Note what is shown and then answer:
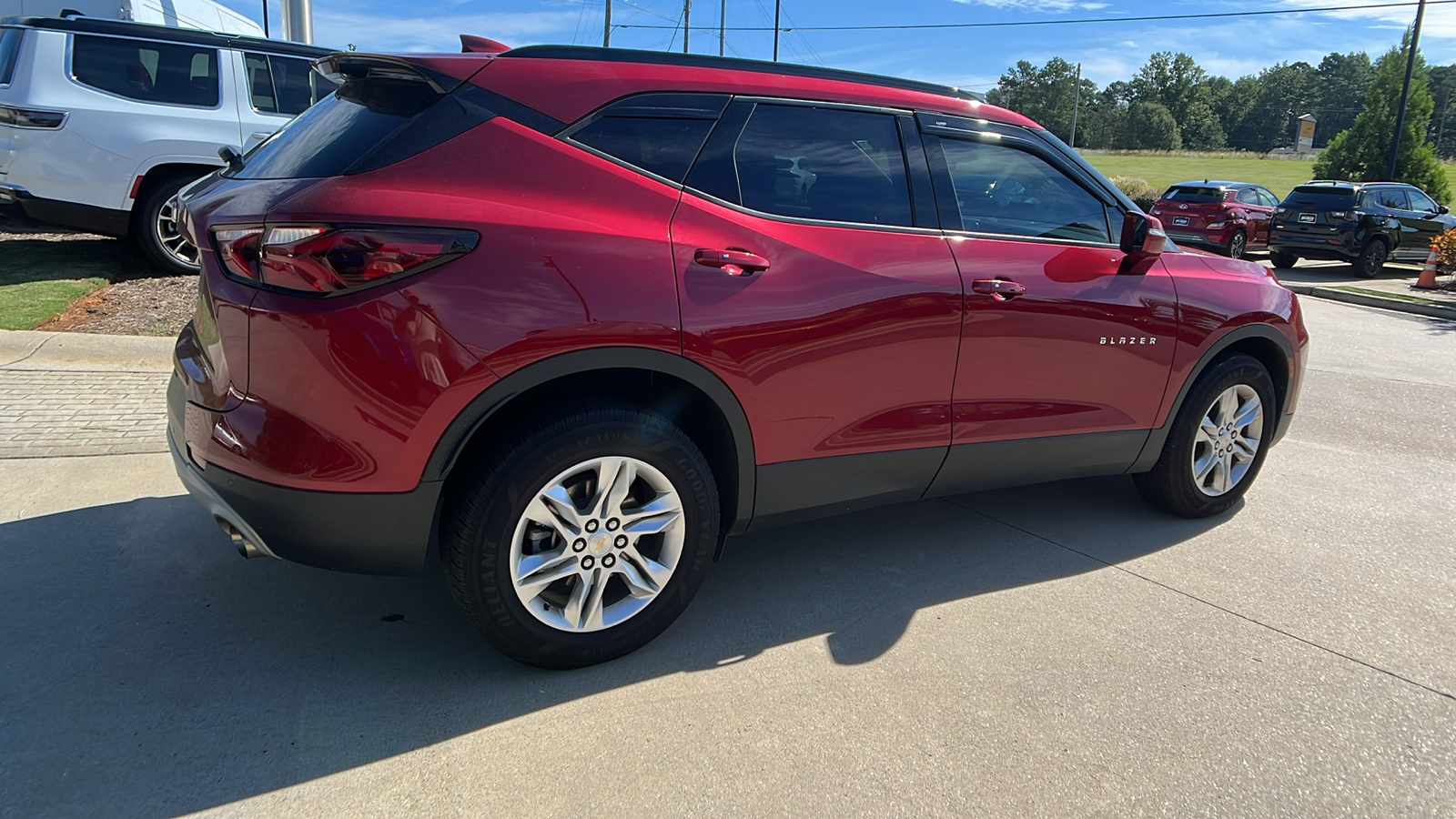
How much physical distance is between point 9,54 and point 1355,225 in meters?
19.6

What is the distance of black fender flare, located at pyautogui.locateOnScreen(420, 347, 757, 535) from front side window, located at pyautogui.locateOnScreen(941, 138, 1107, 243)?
125 centimetres

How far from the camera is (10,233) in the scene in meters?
9.55

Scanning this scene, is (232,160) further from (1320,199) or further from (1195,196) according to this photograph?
(1195,196)

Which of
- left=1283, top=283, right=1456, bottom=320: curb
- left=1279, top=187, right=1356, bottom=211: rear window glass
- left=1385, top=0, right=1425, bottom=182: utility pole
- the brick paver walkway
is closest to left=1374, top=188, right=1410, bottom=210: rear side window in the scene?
left=1279, top=187, right=1356, bottom=211: rear window glass

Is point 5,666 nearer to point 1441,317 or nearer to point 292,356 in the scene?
point 292,356

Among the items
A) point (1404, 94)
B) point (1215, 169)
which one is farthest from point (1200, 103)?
point (1404, 94)

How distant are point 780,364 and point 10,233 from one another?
10.3 metres

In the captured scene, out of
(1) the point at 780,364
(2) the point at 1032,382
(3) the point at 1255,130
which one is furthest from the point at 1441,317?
(3) the point at 1255,130

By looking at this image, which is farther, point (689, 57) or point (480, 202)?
point (689, 57)

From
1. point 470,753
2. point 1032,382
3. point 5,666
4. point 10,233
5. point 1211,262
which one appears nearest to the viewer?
point 470,753

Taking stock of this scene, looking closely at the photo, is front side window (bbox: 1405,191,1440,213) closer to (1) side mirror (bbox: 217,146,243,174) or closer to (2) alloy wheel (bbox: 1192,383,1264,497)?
(2) alloy wheel (bbox: 1192,383,1264,497)

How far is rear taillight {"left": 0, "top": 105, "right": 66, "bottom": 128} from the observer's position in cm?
711

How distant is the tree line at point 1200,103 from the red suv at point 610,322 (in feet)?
323

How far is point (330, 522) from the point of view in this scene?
248cm
